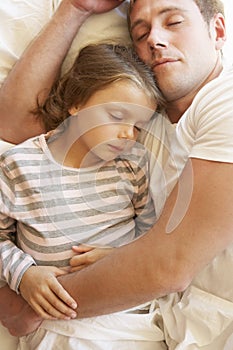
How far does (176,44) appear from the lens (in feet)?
3.91

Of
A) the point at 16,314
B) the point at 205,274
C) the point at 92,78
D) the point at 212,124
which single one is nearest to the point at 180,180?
the point at 212,124

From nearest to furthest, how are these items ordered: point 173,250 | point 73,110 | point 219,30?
1. point 173,250
2. point 73,110
3. point 219,30

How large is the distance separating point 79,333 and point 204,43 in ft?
2.41

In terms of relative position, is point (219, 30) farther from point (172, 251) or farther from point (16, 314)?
point (16, 314)

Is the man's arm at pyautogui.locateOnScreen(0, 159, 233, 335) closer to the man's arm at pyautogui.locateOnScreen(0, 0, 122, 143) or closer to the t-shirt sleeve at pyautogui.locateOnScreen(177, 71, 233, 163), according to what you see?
the t-shirt sleeve at pyautogui.locateOnScreen(177, 71, 233, 163)

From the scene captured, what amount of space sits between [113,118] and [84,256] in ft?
1.00

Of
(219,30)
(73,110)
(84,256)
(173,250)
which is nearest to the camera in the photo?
(173,250)

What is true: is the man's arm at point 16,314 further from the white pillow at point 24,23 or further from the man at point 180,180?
the white pillow at point 24,23

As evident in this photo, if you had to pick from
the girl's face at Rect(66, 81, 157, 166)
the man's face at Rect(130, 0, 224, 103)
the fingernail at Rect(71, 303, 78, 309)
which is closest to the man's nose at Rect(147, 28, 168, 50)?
the man's face at Rect(130, 0, 224, 103)

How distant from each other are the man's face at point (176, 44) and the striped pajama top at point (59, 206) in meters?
0.22

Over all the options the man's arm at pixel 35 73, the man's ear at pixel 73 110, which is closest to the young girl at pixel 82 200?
the man's ear at pixel 73 110

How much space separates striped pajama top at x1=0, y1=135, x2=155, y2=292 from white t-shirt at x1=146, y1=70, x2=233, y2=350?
0.07 metres

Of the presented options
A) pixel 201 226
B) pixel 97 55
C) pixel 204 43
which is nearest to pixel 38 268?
pixel 201 226

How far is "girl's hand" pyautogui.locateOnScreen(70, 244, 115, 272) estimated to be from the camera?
106 centimetres
